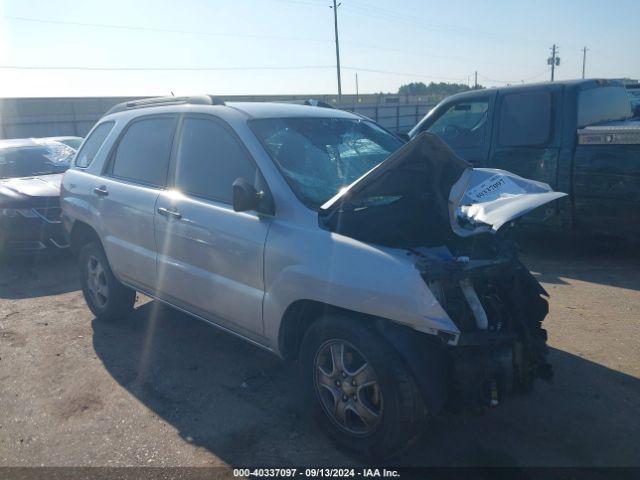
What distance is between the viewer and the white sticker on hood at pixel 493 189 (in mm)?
3362

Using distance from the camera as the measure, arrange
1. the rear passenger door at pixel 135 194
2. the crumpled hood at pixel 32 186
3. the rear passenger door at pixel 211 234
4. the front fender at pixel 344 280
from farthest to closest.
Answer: the crumpled hood at pixel 32 186
the rear passenger door at pixel 135 194
the rear passenger door at pixel 211 234
the front fender at pixel 344 280

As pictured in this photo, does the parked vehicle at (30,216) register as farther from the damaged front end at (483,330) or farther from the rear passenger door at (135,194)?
the damaged front end at (483,330)

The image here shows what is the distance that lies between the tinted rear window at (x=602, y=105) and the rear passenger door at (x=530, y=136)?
0.27 meters

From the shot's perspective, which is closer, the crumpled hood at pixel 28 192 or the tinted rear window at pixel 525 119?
the tinted rear window at pixel 525 119

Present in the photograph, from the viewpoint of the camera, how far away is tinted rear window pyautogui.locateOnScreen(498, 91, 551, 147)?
641cm

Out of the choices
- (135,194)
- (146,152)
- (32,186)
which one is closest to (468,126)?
(146,152)

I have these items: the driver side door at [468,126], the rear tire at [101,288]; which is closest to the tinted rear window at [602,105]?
the driver side door at [468,126]

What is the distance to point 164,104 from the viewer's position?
184 inches

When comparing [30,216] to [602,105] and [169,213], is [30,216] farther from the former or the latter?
[602,105]

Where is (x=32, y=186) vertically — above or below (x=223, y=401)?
above

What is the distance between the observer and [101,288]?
5199 mm

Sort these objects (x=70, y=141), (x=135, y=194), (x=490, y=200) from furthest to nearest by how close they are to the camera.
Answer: (x=70, y=141) < (x=135, y=194) < (x=490, y=200)

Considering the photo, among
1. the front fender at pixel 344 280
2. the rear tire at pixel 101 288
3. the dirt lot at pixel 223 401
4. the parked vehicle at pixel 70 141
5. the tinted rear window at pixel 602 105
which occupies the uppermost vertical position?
the tinted rear window at pixel 602 105

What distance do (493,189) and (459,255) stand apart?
23.6 inches
